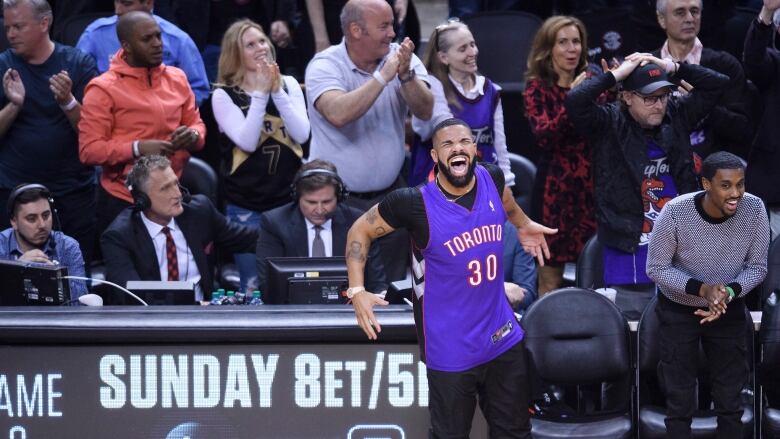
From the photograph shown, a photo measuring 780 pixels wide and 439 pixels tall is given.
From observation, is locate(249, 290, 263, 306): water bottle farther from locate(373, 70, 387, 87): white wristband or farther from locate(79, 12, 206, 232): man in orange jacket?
locate(79, 12, 206, 232): man in orange jacket

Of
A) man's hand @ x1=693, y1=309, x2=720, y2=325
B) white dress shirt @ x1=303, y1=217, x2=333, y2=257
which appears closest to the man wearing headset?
white dress shirt @ x1=303, y1=217, x2=333, y2=257

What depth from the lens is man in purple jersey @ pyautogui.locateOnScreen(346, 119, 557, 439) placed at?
575 centimetres

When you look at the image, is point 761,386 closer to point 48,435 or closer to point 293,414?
point 293,414

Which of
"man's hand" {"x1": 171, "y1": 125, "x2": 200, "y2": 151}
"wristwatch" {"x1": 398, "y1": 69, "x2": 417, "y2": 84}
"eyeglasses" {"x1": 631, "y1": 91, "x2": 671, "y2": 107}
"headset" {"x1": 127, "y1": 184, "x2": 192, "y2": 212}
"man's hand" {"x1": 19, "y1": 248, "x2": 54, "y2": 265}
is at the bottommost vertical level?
"man's hand" {"x1": 19, "y1": 248, "x2": 54, "y2": 265}

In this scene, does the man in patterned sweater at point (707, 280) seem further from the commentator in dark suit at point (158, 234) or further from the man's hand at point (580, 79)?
the commentator in dark suit at point (158, 234)

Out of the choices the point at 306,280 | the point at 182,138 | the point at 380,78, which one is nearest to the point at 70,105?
the point at 182,138

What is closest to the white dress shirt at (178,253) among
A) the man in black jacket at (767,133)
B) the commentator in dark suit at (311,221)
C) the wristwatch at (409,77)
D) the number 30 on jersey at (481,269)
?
the commentator in dark suit at (311,221)

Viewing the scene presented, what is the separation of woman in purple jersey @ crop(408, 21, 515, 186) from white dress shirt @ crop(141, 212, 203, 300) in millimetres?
1501

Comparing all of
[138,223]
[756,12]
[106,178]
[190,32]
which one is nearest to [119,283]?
[138,223]

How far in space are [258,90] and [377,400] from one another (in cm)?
282

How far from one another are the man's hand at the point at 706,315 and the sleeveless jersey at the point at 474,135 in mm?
2207

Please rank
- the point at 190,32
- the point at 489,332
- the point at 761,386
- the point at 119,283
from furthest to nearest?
the point at 190,32 → the point at 119,283 → the point at 761,386 → the point at 489,332

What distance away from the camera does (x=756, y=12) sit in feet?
32.6

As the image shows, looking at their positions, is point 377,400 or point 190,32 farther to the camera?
point 190,32
